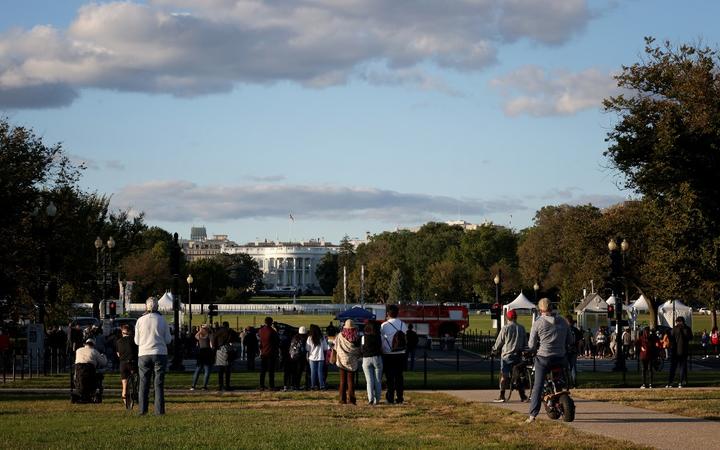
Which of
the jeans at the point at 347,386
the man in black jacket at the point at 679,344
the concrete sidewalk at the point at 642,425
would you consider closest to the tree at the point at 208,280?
the man in black jacket at the point at 679,344

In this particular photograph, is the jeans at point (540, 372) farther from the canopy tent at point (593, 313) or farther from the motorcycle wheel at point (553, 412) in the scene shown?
the canopy tent at point (593, 313)

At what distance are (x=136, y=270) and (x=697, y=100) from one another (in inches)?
3794

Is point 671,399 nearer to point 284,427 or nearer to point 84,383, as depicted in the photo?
point 284,427

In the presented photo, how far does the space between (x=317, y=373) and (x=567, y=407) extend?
11.0 meters

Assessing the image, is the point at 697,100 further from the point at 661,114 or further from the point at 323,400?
the point at 323,400

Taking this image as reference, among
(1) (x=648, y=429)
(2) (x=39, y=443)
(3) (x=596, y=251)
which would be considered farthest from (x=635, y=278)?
(2) (x=39, y=443)

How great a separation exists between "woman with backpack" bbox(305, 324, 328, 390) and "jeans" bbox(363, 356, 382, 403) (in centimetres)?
429

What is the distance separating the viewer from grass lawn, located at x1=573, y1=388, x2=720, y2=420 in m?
20.1

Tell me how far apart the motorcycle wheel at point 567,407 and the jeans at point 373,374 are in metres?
4.98

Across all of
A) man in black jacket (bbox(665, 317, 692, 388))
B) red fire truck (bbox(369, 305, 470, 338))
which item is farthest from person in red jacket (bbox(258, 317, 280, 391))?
red fire truck (bbox(369, 305, 470, 338))

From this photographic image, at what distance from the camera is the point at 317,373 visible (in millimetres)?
27844

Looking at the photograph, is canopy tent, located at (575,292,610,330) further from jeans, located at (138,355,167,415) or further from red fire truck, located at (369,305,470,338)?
jeans, located at (138,355,167,415)

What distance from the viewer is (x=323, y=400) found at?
24.2 meters

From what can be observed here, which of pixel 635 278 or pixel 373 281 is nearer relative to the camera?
pixel 635 278
